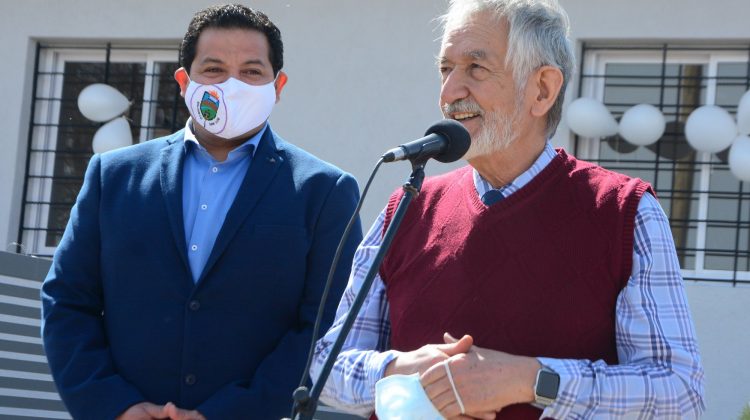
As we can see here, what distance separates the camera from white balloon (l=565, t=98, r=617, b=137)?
7516mm

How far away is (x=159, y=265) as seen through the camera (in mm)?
3814

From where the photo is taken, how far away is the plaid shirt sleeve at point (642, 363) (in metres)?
2.87

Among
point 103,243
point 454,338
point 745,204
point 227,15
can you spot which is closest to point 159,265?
point 103,243

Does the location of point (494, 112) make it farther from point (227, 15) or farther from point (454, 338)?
point (227, 15)

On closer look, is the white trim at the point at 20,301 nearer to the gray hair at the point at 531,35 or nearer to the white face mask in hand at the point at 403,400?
the gray hair at the point at 531,35

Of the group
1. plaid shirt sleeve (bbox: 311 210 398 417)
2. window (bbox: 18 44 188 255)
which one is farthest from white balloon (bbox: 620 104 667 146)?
plaid shirt sleeve (bbox: 311 210 398 417)

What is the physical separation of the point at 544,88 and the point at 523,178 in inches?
10.1

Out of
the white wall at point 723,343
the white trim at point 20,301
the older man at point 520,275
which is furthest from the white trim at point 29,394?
the white wall at point 723,343

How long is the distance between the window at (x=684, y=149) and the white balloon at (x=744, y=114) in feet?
0.77

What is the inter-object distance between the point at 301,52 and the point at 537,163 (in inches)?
207

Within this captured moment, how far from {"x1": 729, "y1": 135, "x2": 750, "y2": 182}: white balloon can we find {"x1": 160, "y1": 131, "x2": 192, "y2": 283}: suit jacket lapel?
4.16 m

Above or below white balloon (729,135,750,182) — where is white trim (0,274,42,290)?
below

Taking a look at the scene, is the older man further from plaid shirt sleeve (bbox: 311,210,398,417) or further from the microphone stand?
the microphone stand

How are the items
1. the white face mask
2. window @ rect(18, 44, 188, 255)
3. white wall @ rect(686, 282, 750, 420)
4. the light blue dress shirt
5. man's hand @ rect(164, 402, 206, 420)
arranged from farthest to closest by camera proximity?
window @ rect(18, 44, 188, 255)
white wall @ rect(686, 282, 750, 420)
the white face mask
the light blue dress shirt
man's hand @ rect(164, 402, 206, 420)
